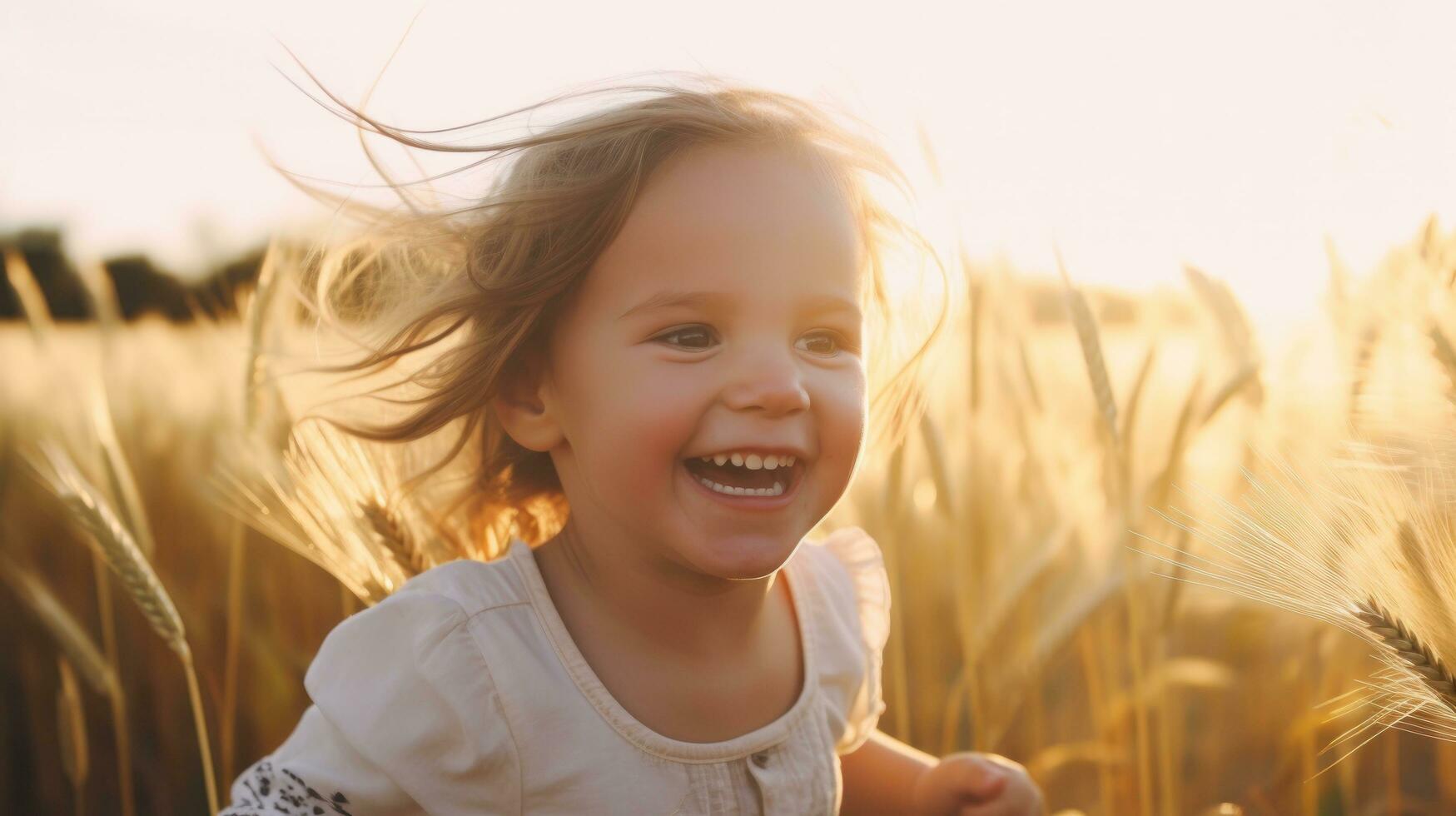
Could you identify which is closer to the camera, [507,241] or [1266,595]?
[1266,595]

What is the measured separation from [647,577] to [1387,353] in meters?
1.05

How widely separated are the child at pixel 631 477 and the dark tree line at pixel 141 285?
0.72 meters

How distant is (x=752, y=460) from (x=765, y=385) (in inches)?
3.0

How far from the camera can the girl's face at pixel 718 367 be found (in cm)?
106

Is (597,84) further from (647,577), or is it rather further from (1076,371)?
(1076,371)

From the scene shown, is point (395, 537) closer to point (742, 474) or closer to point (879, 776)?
point (742, 474)

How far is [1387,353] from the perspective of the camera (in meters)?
1.49

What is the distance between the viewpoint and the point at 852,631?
1462 millimetres

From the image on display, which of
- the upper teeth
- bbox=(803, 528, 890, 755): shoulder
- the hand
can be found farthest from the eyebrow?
the hand

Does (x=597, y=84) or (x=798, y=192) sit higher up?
(x=597, y=84)

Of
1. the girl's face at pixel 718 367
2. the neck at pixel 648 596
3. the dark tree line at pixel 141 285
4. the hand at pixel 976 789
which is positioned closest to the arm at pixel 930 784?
the hand at pixel 976 789

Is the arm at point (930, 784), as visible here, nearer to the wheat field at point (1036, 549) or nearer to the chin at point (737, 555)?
the wheat field at point (1036, 549)

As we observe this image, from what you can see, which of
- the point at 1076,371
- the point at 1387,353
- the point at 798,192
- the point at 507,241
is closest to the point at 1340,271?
the point at 1387,353

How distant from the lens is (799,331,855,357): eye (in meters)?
1.16
